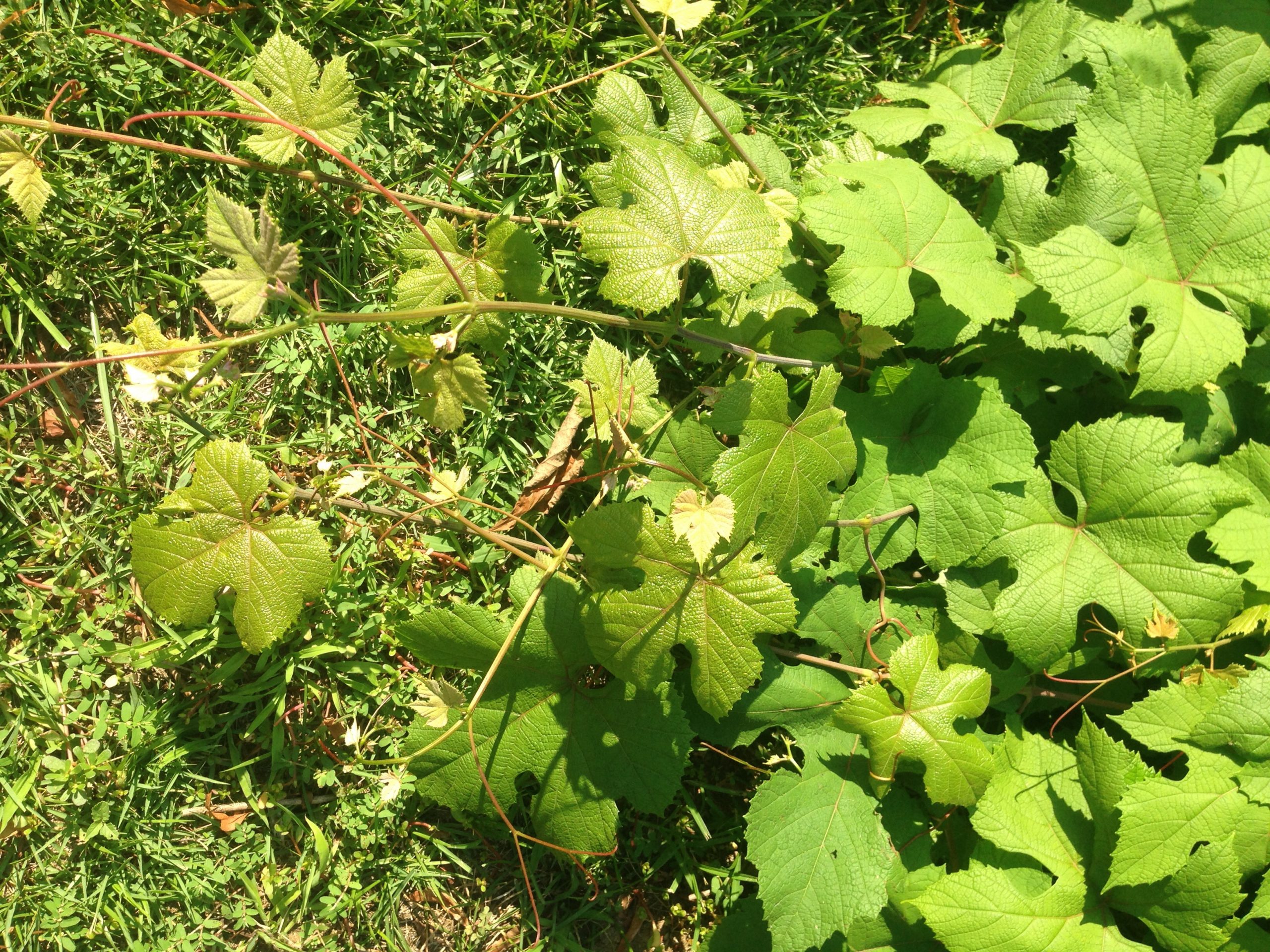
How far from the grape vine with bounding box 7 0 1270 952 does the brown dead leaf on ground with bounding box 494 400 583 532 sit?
0.06 ft

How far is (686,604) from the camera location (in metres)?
2.12

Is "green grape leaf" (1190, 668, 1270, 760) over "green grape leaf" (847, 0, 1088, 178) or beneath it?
beneath

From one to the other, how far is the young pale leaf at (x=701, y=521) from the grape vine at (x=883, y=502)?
57 mm

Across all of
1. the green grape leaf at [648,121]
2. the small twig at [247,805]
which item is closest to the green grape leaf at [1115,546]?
the green grape leaf at [648,121]

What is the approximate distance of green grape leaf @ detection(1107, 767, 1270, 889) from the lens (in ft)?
7.29

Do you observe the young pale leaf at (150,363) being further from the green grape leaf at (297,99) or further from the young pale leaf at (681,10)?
the young pale leaf at (681,10)

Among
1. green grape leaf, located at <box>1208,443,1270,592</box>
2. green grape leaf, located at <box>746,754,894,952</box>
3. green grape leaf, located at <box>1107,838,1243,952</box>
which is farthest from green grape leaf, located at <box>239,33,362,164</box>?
green grape leaf, located at <box>1107,838,1243,952</box>

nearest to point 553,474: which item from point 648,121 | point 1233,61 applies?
point 648,121

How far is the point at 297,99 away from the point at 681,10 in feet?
3.34

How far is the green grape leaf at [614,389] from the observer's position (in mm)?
2391

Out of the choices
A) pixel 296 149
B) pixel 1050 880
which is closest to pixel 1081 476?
pixel 1050 880

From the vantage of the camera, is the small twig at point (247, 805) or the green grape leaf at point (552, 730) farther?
the small twig at point (247, 805)

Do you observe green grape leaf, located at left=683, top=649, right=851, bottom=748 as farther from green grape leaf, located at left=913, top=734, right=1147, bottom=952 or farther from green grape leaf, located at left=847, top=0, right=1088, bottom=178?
green grape leaf, located at left=847, top=0, right=1088, bottom=178

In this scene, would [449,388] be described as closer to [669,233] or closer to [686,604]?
[669,233]
